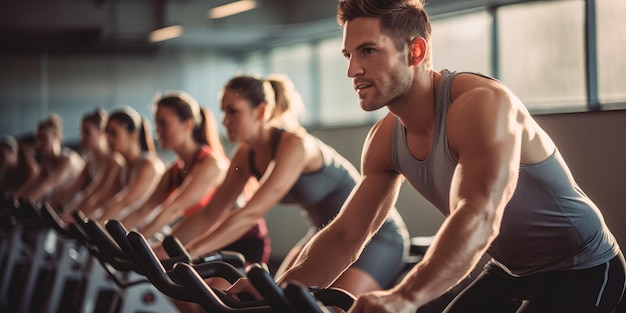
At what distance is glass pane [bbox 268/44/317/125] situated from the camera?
14.8ft

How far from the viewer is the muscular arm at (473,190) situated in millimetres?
1488

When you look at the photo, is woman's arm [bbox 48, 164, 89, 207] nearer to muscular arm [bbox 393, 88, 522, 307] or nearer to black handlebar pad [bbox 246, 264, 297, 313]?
muscular arm [bbox 393, 88, 522, 307]

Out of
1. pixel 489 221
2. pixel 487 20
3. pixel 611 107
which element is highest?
pixel 487 20

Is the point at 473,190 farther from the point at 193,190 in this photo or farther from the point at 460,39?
the point at 193,190

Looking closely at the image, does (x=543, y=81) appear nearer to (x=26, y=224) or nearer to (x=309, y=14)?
(x=309, y=14)

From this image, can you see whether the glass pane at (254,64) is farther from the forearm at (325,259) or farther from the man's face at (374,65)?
the man's face at (374,65)

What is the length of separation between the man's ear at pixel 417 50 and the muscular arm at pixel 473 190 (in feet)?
0.58

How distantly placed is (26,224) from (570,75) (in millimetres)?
3415

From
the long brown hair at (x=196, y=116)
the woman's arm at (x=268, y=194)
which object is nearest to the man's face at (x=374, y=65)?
the woman's arm at (x=268, y=194)

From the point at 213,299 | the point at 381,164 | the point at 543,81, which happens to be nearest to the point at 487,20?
the point at 543,81

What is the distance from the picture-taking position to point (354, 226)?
6.87ft

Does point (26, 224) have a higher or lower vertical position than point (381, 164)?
lower

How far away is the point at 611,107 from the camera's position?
2230mm

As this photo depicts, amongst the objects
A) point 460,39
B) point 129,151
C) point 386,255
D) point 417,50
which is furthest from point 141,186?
point 417,50
